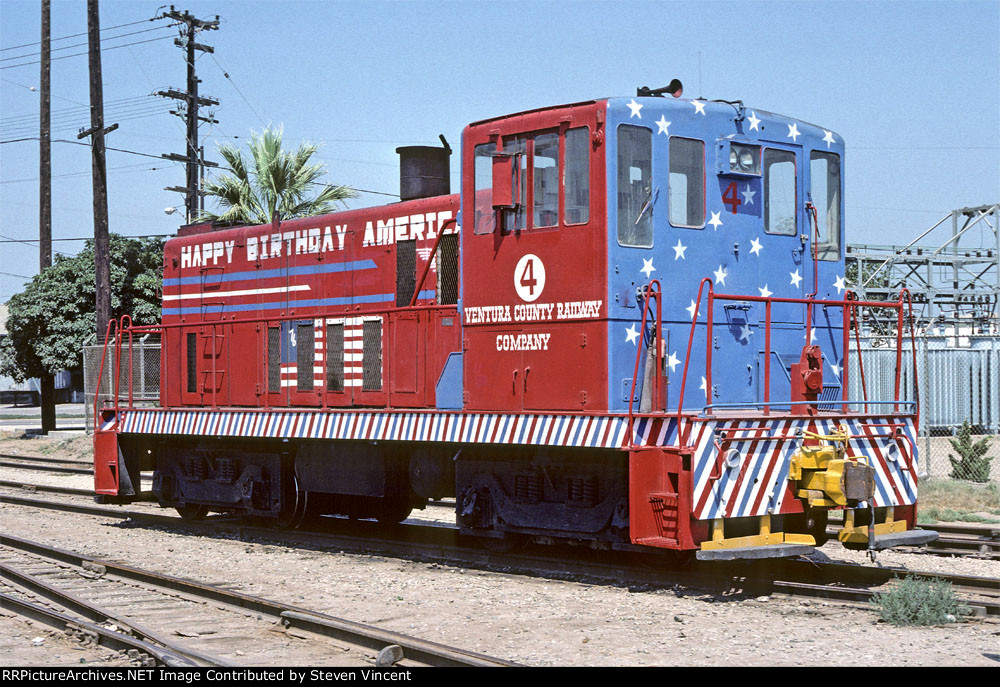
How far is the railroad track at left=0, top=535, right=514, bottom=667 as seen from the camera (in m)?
6.39

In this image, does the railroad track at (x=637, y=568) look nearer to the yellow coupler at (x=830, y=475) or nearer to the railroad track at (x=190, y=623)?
the yellow coupler at (x=830, y=475)

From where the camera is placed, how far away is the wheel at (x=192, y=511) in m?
13.8

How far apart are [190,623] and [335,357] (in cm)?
435

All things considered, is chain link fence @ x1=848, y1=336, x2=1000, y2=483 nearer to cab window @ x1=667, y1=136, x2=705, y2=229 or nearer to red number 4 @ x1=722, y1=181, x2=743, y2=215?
red number 4 @ x1=722, y1=181, x2=743, y2=215

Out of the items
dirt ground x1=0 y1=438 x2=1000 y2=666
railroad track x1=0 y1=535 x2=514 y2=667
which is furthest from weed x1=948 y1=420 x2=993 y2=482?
railroad track x1=0 y1=535 x2=514 y2=667

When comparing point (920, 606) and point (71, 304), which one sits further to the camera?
point (71, 304)

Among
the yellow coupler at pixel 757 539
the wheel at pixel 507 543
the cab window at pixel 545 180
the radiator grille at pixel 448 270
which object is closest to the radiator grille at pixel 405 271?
the radiator grille at pixel 448 270

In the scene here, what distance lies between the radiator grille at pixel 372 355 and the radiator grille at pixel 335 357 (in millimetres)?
370

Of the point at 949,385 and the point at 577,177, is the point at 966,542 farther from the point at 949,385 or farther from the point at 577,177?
the point at 949,385

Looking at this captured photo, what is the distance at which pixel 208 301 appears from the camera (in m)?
13.7

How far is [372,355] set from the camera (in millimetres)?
11188

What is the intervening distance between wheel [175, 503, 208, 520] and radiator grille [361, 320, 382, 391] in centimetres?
379

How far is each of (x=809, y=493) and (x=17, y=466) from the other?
770 inches

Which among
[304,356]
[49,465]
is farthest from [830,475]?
[49,465]
